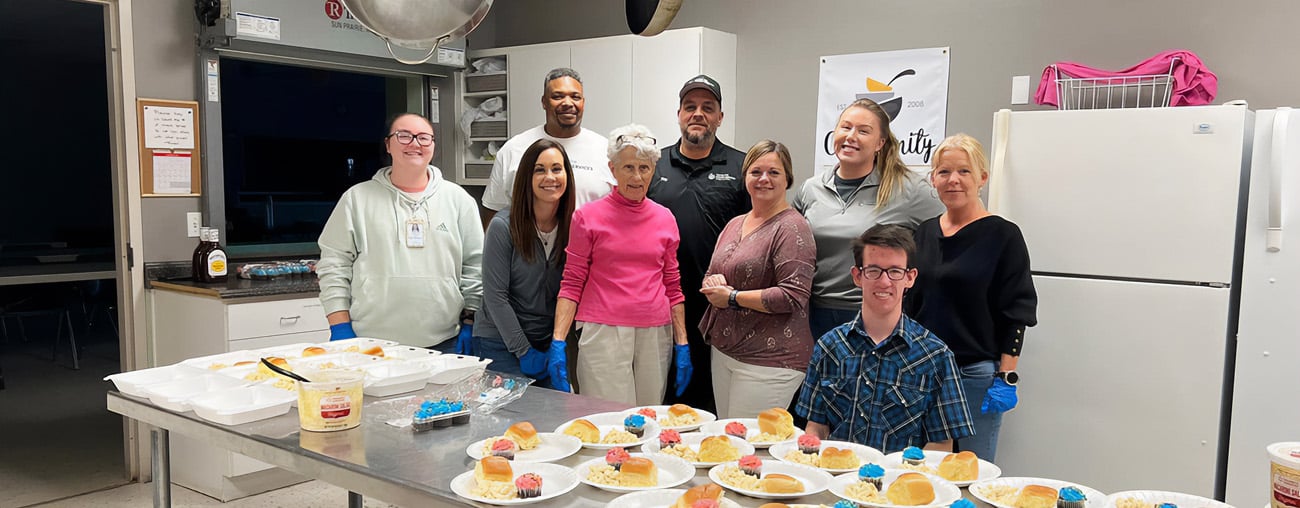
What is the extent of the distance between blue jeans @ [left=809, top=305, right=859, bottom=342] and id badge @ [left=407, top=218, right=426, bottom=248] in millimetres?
1221

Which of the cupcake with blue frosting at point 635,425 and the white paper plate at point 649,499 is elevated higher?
the cupcake with blue frosting at point 635,425

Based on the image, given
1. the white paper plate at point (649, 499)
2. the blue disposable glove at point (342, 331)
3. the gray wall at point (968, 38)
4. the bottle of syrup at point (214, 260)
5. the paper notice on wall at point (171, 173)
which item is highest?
the gray wall at point (968, 38)

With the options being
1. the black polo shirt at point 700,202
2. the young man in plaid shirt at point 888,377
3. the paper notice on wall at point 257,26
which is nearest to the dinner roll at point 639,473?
the young man in plaid shirt at point 888,377

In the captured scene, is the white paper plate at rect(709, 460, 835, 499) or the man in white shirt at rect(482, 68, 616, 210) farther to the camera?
the man in white shirt at rect(482, 68, 616, 210)

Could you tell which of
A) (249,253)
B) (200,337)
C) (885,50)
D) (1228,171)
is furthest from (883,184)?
(249,253)

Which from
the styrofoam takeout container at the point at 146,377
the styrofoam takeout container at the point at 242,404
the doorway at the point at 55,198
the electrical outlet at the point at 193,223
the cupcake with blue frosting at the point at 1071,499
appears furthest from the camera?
the doorway at the point at 55,198

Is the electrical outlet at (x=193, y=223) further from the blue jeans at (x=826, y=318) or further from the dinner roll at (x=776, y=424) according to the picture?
the dinner roll at (x=776, y=424)

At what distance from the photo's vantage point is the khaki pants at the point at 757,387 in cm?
255

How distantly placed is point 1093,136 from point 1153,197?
0.87ft

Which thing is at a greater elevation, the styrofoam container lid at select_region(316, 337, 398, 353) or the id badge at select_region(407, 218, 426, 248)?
the id badge at select_region(407, 218, 426, 248)

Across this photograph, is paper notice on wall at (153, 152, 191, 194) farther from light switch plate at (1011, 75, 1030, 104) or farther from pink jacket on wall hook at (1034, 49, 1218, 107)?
pink jacket on wall hook at (1034, 49, 1218, 107)

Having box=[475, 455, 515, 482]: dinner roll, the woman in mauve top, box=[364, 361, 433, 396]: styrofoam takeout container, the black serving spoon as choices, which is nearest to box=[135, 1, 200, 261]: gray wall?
the black serving spoon

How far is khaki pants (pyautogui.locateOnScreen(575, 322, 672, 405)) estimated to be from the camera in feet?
8.87

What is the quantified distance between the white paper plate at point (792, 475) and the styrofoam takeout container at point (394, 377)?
0.89m
